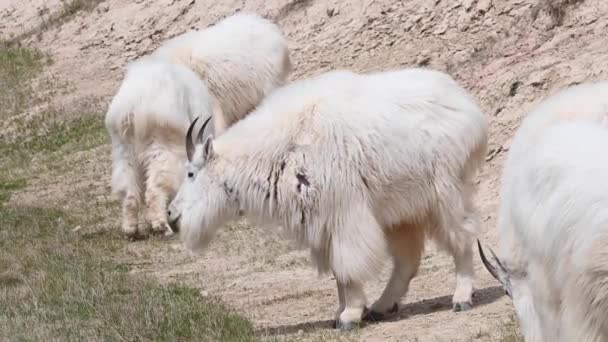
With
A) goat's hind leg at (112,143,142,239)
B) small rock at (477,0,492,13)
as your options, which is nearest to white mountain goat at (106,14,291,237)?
goat's hind leg at (112,143,142,239)

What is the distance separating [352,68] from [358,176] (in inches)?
375

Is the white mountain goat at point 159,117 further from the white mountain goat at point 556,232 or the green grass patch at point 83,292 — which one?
the white mountain goat at point 556,232

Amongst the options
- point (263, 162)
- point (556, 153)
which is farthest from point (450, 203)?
point (556, 153)

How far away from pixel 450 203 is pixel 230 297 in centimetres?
231

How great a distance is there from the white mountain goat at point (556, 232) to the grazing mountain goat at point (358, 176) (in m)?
2.10

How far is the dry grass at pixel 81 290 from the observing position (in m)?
9.14

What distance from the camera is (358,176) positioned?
9.23 m

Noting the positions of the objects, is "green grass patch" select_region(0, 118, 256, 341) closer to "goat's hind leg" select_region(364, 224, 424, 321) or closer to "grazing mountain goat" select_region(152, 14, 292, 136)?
"goat's hind leg" select_region(364, 224, 424, 321)

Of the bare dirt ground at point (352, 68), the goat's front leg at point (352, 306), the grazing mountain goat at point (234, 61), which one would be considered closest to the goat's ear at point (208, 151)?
the bare dirt ground at point (352, 68)

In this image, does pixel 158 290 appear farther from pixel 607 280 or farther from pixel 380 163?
pixel 607 280

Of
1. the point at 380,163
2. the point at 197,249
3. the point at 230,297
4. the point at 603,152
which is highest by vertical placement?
the point at 603,152

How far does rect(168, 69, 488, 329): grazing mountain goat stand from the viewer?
9.20m

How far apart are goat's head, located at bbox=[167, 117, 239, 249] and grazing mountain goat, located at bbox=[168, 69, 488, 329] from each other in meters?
0.01

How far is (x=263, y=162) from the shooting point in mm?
9414
